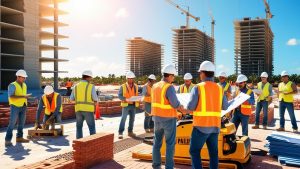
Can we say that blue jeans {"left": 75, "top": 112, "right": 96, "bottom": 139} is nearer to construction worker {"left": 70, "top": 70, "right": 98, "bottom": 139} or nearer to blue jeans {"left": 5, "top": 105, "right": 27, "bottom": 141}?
construction worker {"left": 70, "top": 70, "right": 98, "bottom": 139}

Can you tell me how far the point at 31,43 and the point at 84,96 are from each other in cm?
4497

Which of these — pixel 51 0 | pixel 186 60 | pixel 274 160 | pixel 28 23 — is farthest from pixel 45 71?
pixel 186 60

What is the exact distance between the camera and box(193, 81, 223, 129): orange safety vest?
550cm

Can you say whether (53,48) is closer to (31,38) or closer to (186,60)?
(31,38)

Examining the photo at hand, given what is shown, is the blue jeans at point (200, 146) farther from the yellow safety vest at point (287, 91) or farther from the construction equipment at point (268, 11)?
the construction equipment at point (268, 11)

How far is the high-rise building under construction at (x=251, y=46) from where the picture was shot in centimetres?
15912

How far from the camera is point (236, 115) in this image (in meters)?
9.42

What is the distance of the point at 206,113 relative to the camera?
5.53m

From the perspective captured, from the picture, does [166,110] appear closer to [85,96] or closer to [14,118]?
[85,96]

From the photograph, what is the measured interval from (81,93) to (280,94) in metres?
7.25

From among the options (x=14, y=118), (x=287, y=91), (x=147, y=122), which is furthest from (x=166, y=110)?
(x=287, y=91)

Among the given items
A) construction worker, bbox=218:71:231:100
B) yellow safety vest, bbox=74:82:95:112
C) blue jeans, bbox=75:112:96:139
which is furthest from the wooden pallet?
construction worker, bbox=218:71:231:100

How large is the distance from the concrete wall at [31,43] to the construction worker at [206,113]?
156 ft

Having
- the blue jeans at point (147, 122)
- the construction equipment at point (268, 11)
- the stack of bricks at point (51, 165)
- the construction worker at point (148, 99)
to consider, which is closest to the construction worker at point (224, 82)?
the construction worker at point (148, 99)
